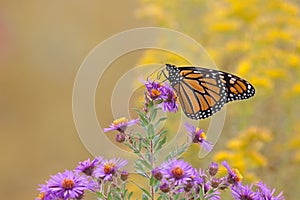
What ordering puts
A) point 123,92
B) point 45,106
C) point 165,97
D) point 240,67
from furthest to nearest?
point 45,106, point 240,67, point 123,92, point 165,97

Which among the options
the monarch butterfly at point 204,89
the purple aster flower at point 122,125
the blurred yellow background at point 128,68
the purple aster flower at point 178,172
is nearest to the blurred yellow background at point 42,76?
the blurred yellow background at point 128,68

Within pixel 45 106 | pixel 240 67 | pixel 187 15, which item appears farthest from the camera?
pixel 45 106

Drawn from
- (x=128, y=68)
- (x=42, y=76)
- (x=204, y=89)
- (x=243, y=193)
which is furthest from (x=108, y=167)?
(x=42, y=76)

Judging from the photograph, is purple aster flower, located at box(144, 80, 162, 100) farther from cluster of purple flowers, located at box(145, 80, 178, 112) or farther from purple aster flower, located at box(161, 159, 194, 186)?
purple aster flower, located at box(161, 159, 194, 186)

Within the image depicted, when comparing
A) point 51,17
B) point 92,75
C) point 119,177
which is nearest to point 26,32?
point 51,17

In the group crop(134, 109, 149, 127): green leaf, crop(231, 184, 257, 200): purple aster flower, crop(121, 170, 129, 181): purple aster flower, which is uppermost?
crop(134, 109, 149, 127): green leaf

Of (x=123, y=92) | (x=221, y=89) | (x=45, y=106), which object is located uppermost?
(x=45, y=106)

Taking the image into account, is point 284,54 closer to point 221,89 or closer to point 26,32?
point 221,89

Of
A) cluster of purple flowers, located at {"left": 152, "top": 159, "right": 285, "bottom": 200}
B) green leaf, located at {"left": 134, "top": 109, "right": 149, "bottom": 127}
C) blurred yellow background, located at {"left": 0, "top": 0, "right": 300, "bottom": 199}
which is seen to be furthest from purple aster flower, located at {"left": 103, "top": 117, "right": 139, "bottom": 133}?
blurred yellow background, located at {"left": 0, "top": 0, "right": 300, "bottom": 199}
